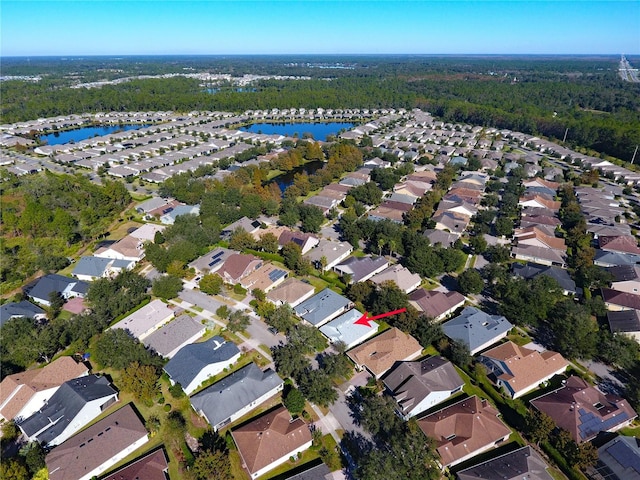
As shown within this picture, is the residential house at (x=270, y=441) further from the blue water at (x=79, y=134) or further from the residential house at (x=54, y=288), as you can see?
the blue water at (x=79, y=134)

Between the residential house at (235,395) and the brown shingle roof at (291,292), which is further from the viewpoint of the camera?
the brown shingle roof at (291,292)

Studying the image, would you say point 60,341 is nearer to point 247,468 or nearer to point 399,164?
point 247,468

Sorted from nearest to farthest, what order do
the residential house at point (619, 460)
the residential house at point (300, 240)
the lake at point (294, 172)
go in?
the residential house at point (619, 460) < the residential house at point (300, 240) < the lake at point (294, 172)

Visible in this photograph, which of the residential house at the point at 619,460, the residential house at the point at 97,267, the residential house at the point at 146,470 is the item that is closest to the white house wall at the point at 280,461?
the residential house at the point at 146,470

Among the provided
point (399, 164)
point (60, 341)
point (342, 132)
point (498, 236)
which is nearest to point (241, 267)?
point (60, 341)

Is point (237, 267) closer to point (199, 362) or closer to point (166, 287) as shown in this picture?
point (166, 287)

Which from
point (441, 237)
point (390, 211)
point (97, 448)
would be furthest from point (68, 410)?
point (390, 211)
